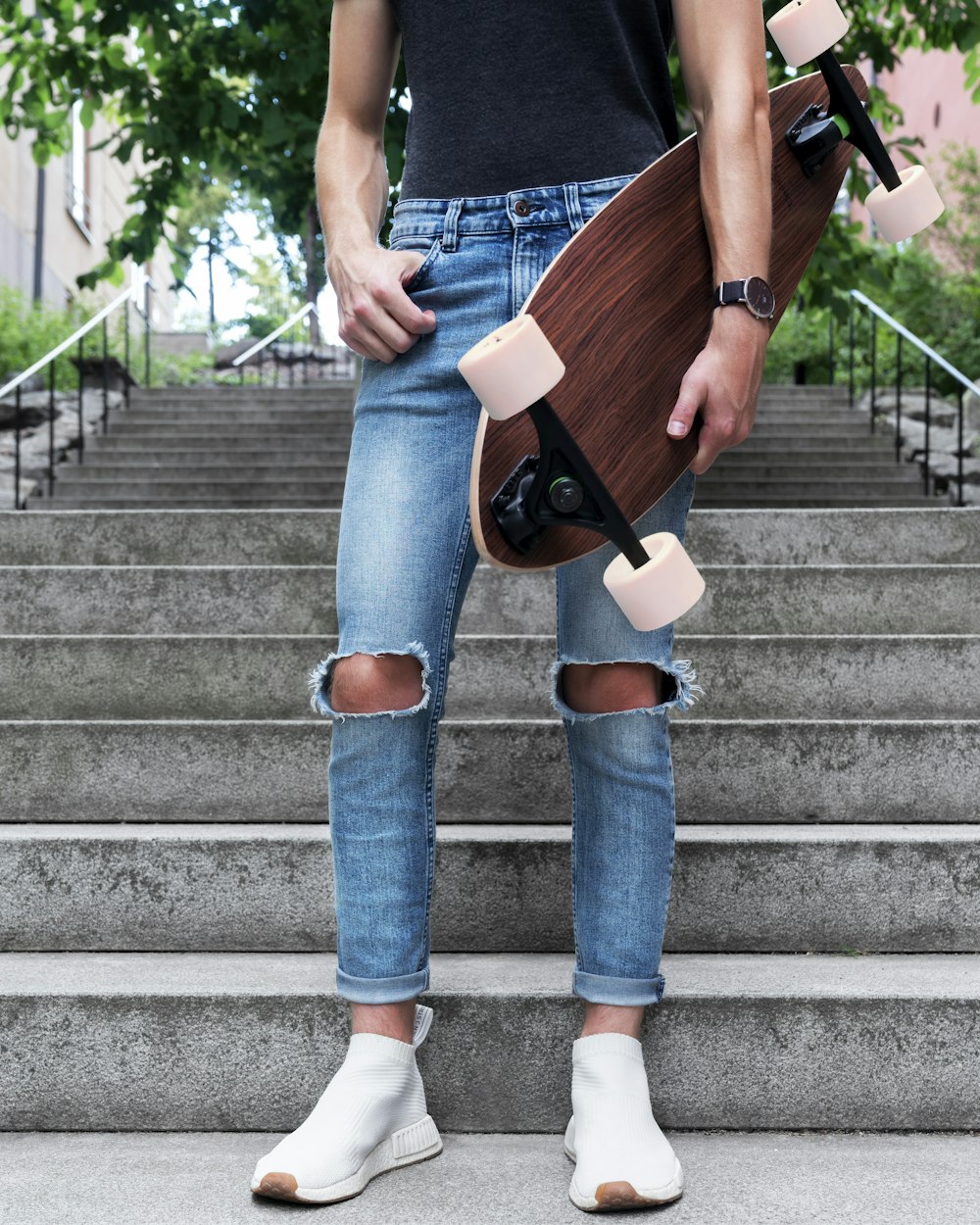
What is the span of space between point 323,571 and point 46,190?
513 inches

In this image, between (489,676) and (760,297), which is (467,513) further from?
(489,676)

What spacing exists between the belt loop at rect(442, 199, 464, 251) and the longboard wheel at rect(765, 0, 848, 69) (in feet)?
1.55

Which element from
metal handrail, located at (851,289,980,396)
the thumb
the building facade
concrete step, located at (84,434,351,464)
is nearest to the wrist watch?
the thumb

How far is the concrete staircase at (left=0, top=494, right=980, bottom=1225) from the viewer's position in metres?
1.81

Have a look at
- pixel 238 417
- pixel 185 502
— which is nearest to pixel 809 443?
pixel 185 502

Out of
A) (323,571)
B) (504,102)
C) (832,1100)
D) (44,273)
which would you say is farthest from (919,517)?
(44,273)

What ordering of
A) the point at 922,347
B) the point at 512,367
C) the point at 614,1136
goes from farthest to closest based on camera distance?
the point at 922,347
the point at 614,1136
the point at 512,367

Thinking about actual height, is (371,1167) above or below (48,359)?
below

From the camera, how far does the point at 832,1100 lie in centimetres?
194

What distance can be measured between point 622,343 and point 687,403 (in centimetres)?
11

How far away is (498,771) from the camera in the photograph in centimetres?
263

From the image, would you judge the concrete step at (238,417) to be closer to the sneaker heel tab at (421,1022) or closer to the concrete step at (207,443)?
the concrete step at (207,443)

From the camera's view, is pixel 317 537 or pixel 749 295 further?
pixel 317 537

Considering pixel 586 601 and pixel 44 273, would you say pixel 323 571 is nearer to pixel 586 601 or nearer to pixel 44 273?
pixel 586 601
